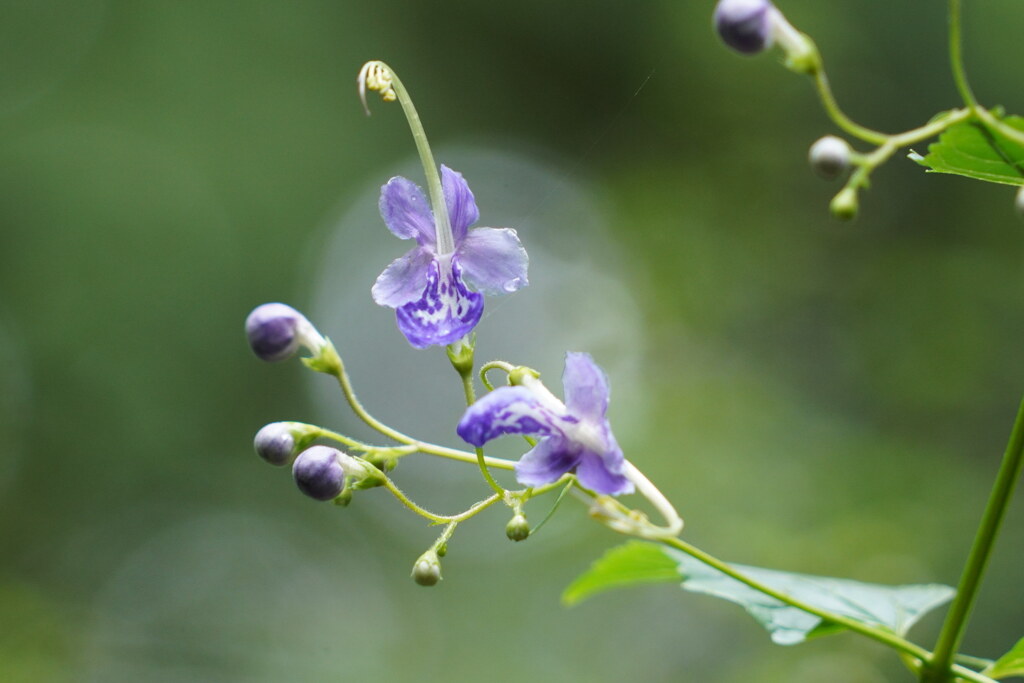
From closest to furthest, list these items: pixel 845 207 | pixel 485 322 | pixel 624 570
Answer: pixel 845 207 → pixel 624 570 → pixel 485 322

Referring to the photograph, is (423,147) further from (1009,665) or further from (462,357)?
(1009,665)

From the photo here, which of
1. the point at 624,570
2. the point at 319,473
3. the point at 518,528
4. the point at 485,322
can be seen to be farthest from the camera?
the point at 485,322

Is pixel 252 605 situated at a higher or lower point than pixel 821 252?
lower

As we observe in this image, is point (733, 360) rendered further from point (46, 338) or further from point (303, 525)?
point (46, 338)

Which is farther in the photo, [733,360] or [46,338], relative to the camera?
[46,338]

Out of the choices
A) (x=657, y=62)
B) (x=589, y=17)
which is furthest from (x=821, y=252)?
(x=589, y=17)

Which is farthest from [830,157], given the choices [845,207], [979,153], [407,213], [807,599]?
[807,599]

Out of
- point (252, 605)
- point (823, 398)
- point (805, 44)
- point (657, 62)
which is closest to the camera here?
point (805, 44)
